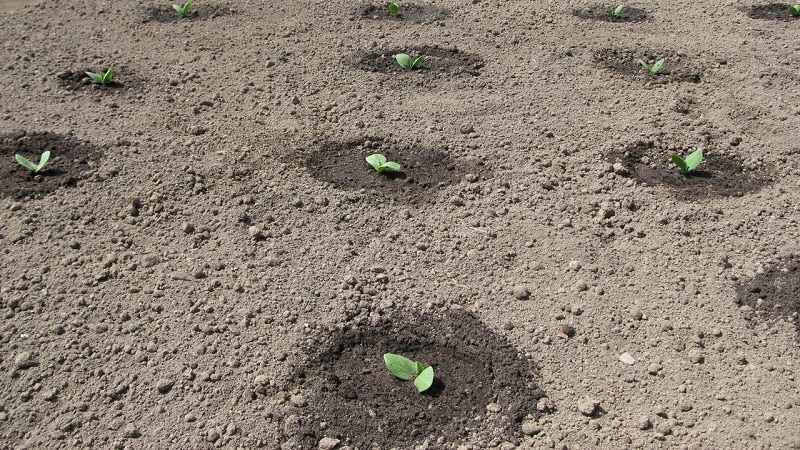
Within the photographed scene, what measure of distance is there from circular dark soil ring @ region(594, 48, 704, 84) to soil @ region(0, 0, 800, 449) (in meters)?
0.03

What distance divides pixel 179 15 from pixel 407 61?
2063 mm

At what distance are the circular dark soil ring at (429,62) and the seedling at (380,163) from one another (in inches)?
46.9

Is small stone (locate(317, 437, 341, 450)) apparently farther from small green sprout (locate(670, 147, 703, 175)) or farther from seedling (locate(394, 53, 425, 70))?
seedling (locate(394, 53, 425, 70))

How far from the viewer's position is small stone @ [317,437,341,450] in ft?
8.73

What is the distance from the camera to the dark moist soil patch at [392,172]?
4012 mm

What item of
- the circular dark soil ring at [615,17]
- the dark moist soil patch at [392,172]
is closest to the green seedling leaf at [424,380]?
the dark moist soil patch at [392,172]

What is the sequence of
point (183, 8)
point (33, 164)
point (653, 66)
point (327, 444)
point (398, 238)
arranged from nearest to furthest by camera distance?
point (327, 444) < point (398, 238) < point (33, 164) < point (653, 66) < point (183, 8)

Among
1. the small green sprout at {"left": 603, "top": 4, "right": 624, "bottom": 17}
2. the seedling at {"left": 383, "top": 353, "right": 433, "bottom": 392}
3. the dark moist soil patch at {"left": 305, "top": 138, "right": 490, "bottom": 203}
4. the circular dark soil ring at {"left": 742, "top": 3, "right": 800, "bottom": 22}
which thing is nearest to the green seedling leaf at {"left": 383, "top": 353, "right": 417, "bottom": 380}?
the seedling at {"left": 383, "top": 353, "right": 433, "bottom": 392}

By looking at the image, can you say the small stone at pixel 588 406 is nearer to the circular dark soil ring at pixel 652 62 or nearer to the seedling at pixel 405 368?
the seedling at pixel 405 368

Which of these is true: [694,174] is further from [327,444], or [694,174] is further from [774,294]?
[327,444]

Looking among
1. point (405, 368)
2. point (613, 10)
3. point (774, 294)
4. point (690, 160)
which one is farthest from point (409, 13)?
point (405, 368)

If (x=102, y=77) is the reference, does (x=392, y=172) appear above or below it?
above

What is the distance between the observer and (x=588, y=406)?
282 centimetres

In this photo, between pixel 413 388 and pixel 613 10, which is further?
pixel 613 10
